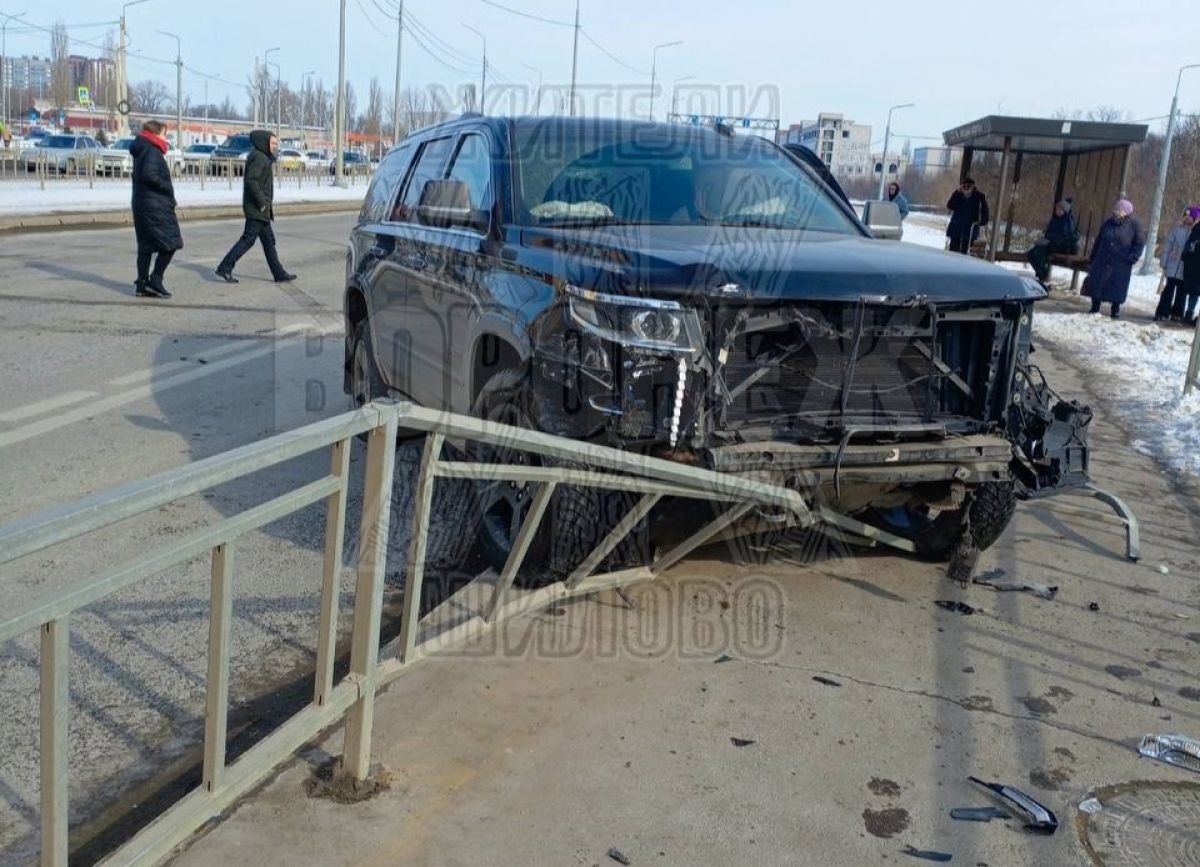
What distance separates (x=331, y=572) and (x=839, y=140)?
190 feet

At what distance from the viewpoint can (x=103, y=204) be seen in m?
25.1

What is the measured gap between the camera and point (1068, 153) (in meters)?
20.8

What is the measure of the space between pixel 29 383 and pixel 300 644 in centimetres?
514

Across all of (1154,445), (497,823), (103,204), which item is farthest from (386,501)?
(103,204)

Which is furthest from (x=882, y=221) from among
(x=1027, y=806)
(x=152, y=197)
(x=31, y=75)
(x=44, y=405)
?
(x=31, y=75)

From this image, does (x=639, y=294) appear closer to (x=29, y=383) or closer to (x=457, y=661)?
(x=457, y=661)

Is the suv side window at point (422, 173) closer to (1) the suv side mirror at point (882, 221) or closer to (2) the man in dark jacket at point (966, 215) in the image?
(1) the suv side mirror at point (882, 221)

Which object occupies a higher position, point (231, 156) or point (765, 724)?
point (231, 156)

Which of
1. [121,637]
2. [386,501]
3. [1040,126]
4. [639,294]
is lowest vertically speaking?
[121,637]

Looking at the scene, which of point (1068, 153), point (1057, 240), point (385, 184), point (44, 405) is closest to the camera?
point (385, 184)

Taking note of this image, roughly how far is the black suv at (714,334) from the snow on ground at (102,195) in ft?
65.6

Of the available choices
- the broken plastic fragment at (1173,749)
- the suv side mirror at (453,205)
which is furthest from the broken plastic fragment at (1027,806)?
the suv side mirror at (453,205)

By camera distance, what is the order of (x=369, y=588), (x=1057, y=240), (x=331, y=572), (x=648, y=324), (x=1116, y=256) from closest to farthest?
(x=331, y=572)
(x=369, y=588)
(x=648, y=324)
(x=1116, y=256)
(x=1057, y=240)

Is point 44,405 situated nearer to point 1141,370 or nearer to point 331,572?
point 331,572
